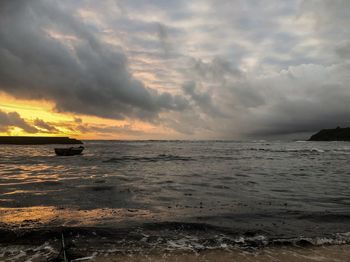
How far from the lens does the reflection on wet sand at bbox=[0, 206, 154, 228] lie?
34.5ft

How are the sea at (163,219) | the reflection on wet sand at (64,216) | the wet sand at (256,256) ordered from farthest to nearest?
1. the reflection on wet sand at (64,216)
2. the sea at (163,219)
3. the wet sand at (256,256)

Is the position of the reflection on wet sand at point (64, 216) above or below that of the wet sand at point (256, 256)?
below

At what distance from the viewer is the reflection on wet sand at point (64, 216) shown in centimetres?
1051

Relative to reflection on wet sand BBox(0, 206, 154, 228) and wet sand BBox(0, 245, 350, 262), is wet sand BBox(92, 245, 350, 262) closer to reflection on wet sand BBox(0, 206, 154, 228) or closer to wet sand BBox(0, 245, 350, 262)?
wet sand BBox(0, 245, 350, 262)

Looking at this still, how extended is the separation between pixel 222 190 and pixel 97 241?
10.6m

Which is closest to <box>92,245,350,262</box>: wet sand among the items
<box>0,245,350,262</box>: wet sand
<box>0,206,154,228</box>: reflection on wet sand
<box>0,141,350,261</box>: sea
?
<box>0,245,350,262</box>: wet sand

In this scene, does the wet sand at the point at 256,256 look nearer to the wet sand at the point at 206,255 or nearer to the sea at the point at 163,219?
the wet sand at the point at 206,255

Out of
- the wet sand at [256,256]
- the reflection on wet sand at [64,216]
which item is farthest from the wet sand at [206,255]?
the reflection on wet sand at [64,216]

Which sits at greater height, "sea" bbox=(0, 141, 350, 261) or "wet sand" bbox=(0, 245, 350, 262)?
"wet sand" bbox=(0, 245, 350, 262)

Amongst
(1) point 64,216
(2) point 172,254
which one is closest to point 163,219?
(2) point 172,254

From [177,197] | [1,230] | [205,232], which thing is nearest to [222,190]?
[177,197]

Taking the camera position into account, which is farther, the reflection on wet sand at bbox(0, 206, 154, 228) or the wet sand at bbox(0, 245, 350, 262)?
the reflection on wet sand at bbox(0, 206, 154, 228)

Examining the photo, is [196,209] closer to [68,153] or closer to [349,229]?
[349,229]

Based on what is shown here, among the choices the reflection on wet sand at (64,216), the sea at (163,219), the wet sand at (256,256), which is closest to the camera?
the wet sand at (256,256)
